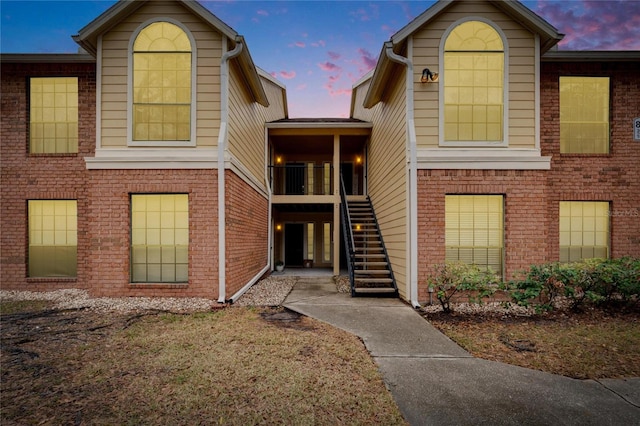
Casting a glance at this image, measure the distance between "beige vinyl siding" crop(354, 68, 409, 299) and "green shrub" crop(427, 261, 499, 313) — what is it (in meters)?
0.81

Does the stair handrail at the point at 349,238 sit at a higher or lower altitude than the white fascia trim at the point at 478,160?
lower

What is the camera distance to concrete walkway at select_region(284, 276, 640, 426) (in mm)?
2727

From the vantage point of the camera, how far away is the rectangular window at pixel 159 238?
7.01m

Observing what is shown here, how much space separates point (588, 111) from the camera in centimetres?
809

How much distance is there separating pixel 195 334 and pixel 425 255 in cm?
462

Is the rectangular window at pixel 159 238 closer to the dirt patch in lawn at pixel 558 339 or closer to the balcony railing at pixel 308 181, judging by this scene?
the dirt patch in lawn at pixel 558 339

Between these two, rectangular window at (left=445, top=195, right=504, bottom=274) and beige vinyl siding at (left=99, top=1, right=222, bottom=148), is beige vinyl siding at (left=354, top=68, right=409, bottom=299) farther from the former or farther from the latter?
beige vinyl siding at (left=99, top=1, right=222, bottom=148)

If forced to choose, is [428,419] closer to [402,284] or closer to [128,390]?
[128,390]

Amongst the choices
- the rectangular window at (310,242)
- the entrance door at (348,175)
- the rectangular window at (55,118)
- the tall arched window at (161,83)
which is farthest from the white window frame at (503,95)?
the rectangular window at (310,242)

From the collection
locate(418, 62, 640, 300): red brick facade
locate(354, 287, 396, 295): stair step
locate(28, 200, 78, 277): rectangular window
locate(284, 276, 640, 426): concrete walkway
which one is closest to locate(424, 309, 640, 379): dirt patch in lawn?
locate(284, 276, 640, 426): concrete walkway

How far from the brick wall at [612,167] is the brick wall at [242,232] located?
7660mm

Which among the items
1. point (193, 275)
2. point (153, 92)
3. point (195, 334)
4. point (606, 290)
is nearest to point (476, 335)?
point (606, 290)

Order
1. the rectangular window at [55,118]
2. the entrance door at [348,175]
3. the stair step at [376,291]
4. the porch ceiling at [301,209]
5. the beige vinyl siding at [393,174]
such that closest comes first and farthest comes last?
the beige vinyl siding at [393,174] < the stair step at [376,291] < the rectangular window at [55,118] < the porch ceiling at [301,209] < the entrance door at [348,175]

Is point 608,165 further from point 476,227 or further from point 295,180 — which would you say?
point 295,180
